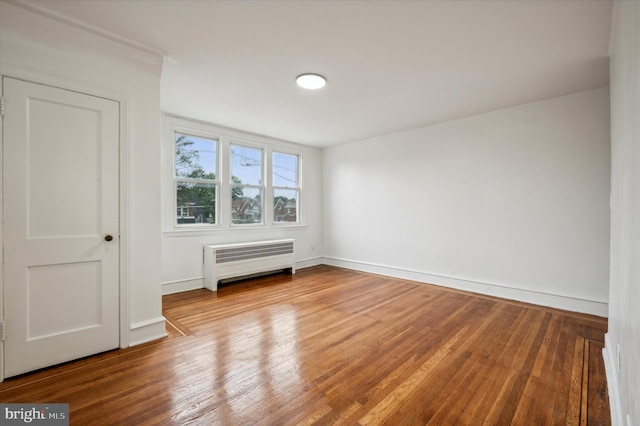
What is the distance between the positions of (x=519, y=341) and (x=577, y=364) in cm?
44

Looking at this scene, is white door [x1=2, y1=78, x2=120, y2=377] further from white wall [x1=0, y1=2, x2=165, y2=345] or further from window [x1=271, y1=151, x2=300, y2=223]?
window [x1=271, y1=151, x2=300, y2=223]

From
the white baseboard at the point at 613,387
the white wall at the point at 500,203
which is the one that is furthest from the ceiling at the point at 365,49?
the white baseboard at the point at 613,387

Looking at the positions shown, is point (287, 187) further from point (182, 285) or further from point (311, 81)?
point (311, 81)

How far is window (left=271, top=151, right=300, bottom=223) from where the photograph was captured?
5.79 metres

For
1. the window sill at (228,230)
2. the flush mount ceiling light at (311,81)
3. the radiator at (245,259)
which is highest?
the flush mount ceiling light at (311,81)

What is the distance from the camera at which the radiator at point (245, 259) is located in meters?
4.46

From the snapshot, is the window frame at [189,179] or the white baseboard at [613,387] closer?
the white baseboard at [613,387]

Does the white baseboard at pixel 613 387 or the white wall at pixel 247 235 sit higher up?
the white wall at pixel 247 235

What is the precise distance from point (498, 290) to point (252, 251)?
3848 mm

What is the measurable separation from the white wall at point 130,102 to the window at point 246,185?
7.88 feet

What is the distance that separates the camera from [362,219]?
576cm

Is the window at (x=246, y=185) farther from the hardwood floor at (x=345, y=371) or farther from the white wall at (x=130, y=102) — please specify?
the white wall at (x=130, y=102)

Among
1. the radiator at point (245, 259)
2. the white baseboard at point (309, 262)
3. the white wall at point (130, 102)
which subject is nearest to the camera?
the white wall at point (130, 102)

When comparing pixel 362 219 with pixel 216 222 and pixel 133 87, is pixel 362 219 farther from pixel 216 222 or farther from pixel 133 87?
pixel 133 87
